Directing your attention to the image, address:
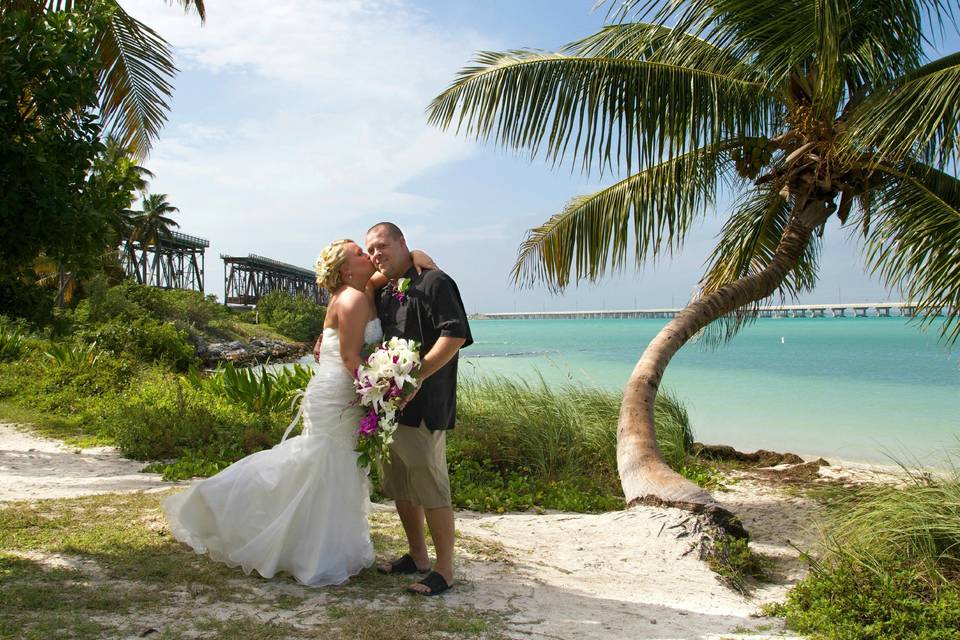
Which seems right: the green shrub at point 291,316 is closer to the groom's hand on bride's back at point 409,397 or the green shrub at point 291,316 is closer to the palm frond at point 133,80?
the palm frond at point 133,80

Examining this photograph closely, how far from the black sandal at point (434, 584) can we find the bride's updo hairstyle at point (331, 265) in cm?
175

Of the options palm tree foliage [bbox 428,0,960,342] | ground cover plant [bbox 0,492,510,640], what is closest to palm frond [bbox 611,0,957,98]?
palm tree foliage [bbox 428,0,960,342]

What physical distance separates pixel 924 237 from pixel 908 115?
1579 millimetres

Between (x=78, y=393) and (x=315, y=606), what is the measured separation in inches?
404

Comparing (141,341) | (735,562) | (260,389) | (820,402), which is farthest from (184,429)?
(820,402)

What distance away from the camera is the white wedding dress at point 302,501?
4031 millimetres

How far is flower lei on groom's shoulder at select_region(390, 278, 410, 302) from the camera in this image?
12.9 ft

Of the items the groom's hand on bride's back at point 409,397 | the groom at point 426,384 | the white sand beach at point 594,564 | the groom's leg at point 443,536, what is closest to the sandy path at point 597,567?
the white sand beach at point 594,564

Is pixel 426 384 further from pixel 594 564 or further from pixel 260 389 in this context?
pixel 260 389

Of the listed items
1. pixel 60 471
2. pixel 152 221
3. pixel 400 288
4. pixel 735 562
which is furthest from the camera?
pixel 152 221

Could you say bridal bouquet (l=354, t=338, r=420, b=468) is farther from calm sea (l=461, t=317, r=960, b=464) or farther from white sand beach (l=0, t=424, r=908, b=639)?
calm sea (l=461, t=317, r=960, b=464)

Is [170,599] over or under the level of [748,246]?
under

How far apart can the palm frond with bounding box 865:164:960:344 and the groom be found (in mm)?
5400

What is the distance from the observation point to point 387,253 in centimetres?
404
